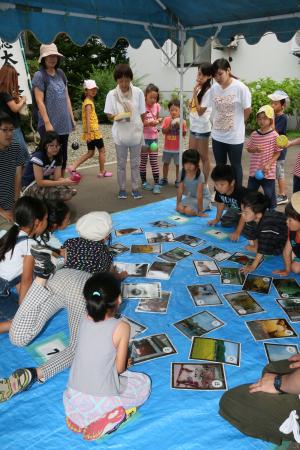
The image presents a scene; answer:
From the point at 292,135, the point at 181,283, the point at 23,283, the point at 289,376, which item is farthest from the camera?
the point at 292,135

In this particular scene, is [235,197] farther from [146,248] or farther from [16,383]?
[16,383]

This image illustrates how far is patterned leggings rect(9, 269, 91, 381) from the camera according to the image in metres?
2.07

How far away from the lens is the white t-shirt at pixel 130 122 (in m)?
4.90

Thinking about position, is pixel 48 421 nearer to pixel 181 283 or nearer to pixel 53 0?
pixel 181 283

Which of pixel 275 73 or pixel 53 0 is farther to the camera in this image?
pixel 275 73

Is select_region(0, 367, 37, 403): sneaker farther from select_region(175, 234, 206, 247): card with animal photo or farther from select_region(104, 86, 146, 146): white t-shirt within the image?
select_region(104, 86, 146, 146): white t-shirt

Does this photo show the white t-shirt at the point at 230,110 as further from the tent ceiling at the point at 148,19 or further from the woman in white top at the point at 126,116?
the woman in white top at the point at 126,116

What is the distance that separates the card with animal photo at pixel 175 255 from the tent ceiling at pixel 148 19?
2568 mm

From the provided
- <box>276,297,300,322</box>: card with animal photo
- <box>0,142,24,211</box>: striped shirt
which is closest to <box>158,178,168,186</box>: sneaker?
<box>0,142,24,211</box>: striped shirt

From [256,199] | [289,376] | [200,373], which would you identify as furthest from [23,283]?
[256,199]

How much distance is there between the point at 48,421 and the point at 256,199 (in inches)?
89.3

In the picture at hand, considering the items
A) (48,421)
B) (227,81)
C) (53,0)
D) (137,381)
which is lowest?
(48,421)

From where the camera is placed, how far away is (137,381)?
191 cm

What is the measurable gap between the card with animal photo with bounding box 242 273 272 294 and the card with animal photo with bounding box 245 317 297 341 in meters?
0.36
